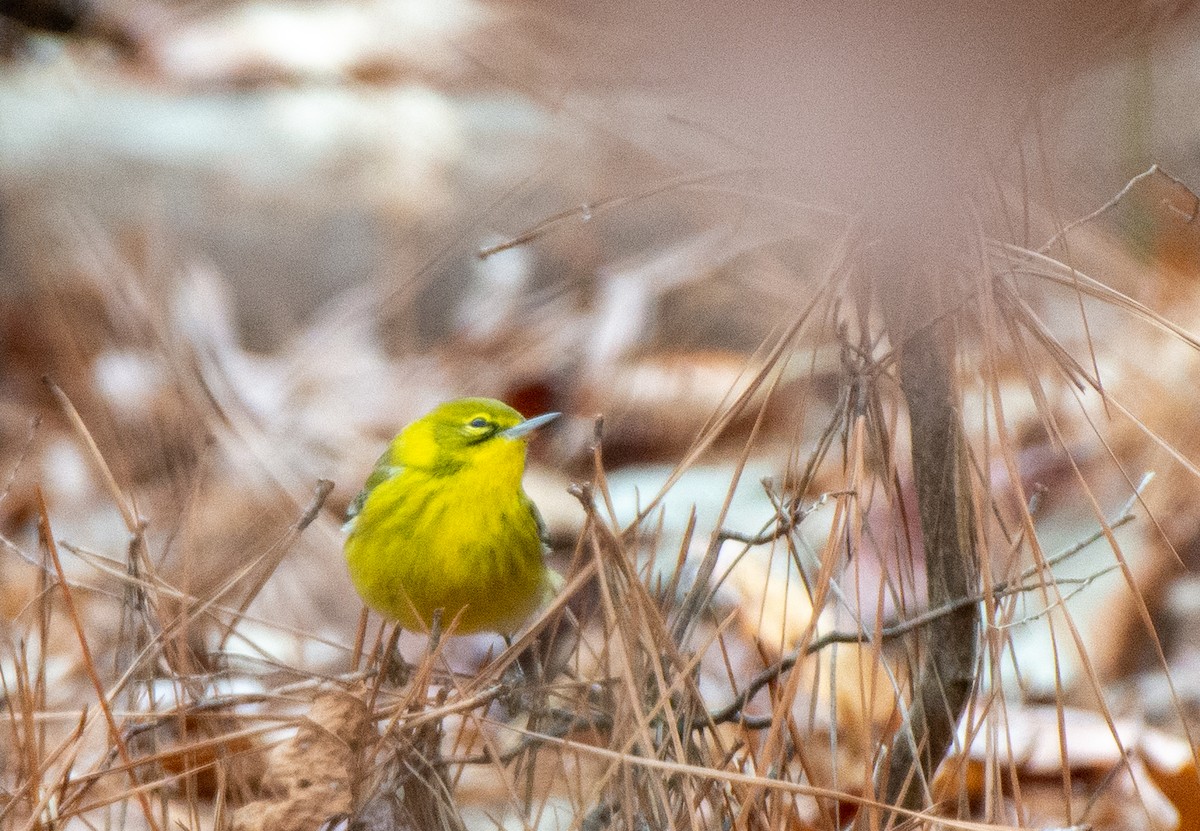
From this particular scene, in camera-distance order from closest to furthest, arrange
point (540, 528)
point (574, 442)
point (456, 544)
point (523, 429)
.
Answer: point (456, 544)
point (523, 429)
point (540, 528)
point (574, 442)

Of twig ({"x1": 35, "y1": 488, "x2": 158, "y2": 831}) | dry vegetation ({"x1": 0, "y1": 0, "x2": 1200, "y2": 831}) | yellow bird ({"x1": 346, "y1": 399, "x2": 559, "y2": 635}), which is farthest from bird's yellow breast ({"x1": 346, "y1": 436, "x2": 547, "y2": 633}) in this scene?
twig ({"x1": 35, "y1": 488, "x2": 158, "y2": 831})

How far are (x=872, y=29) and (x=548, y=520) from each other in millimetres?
2043

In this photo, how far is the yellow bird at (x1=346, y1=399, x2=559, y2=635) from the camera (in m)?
1.59

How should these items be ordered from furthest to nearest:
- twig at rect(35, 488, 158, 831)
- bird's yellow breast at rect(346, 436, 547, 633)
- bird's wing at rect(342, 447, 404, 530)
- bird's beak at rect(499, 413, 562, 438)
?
bird's wing at rect(342, 447, 404, 530), bird's beak at rect(499, 413, 562, 438), bird's yellow breast at rect(346, 436, 547, 633), twig at rect(35, 488, 158, 831)

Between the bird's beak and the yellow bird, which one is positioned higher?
the bird's beak

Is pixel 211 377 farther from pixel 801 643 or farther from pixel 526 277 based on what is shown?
pixel 801 643

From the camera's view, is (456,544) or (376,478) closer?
(456,544)

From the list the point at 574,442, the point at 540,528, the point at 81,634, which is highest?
the point at 81,634

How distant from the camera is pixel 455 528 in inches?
63.9

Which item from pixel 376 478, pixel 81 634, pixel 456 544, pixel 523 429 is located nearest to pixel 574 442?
pixel 376 478

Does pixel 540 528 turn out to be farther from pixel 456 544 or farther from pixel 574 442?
pixel 574 442

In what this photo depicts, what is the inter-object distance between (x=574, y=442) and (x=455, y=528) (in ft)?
5.79

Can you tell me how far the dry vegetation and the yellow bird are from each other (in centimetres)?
13

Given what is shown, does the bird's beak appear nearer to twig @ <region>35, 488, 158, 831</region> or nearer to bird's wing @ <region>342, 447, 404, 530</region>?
bird's wing @ <region>342, 447, 404, 530</region>
